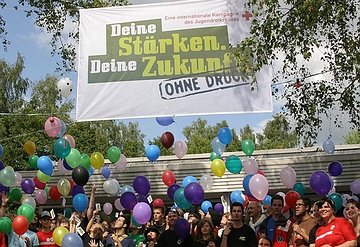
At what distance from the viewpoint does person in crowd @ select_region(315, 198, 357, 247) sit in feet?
15.7

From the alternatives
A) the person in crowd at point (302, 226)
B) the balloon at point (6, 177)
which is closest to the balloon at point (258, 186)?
the person in crowd at point (302, 226)

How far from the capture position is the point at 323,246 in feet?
16.1

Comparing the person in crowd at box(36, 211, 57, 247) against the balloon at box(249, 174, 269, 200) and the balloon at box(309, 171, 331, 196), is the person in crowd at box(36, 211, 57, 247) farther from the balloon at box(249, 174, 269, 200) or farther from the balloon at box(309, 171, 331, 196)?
the balloon at box(309, 171, 331, 196)

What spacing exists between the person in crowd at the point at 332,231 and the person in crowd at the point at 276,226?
0.73 m

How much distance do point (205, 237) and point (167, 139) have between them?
3868mm

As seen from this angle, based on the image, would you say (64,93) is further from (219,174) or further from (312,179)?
(312,179)

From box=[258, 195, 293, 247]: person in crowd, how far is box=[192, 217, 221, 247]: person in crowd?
62 cm

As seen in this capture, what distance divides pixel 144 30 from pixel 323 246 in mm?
4456

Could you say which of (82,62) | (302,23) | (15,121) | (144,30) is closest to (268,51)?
(302,23)

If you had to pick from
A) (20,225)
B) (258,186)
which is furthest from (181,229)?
(20,225)

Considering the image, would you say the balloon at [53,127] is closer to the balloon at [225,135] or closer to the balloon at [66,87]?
the balloon at [66,87]

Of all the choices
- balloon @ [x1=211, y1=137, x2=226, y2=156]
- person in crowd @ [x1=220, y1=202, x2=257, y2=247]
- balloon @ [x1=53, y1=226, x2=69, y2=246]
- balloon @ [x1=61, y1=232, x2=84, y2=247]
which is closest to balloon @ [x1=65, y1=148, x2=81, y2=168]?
balloon @ [x1=53, y1=226, x2=69, y2=246]

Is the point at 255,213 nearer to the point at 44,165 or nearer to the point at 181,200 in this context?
the point at 181,200

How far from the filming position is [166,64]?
7.60 metres
